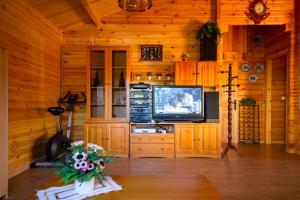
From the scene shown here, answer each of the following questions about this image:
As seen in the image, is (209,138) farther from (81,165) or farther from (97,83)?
(81,165)

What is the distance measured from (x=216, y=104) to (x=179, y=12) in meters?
2.23

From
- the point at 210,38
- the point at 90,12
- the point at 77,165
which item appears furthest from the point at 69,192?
the point at 210,38

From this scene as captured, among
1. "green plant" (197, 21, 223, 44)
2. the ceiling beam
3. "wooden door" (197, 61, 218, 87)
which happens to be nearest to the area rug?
the ceiling beam

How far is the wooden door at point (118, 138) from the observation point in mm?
5363

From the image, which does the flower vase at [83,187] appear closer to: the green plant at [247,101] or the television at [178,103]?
the television at [178,103]

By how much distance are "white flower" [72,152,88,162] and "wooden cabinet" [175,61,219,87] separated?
12.7 ft

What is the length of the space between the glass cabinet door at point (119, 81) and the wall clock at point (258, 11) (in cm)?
292

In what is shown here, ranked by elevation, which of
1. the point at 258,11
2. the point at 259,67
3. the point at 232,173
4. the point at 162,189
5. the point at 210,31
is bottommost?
the point at 232,173

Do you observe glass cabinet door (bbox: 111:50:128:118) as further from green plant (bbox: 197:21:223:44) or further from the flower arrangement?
the flower arrangement

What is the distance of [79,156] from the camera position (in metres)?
1.90

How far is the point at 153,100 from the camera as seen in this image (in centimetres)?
542

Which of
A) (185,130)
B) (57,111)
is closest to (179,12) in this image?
(185,130)

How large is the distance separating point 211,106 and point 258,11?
2432mm

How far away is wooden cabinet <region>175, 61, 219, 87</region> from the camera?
5.55 meters
